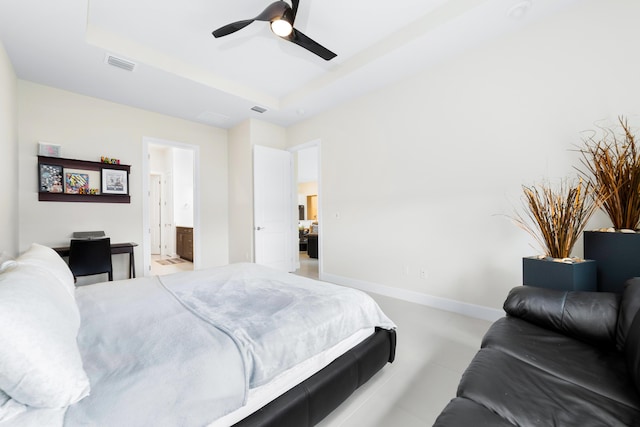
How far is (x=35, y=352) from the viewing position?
2.42 feet

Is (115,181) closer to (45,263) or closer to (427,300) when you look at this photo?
(45,263)

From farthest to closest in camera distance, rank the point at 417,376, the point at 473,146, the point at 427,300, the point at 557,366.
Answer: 1. the point at 427,300
2. the point at 473,146
3. the point at 417,376
4. the point at 557,366

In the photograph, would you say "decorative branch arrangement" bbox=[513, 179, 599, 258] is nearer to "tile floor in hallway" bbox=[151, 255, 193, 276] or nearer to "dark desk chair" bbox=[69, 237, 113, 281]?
"dark desk chair" bbox=[69, 237, 113, 281]

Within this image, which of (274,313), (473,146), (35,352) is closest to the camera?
(35,352)

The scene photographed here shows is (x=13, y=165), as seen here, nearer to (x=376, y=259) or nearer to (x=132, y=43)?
(x=132, y=43)

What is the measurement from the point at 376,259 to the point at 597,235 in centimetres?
217

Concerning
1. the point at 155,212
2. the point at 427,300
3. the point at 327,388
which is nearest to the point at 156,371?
the point at 327,388

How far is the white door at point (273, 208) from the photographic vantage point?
14.6 ft

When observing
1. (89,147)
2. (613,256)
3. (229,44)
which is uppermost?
(229,44)

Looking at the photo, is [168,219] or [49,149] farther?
[168,219]

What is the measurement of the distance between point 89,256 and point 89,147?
5.15 feet

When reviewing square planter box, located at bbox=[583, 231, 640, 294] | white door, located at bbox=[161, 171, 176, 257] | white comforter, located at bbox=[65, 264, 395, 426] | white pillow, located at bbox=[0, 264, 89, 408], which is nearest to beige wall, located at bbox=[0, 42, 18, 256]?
white comforter, located at bbox=[65, 264, 395, 426]

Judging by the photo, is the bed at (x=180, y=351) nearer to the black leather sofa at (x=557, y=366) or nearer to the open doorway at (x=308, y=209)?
the black leather sofa at (x=557, y=366)

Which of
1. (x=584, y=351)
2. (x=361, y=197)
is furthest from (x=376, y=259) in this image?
(x=584, y=351)
